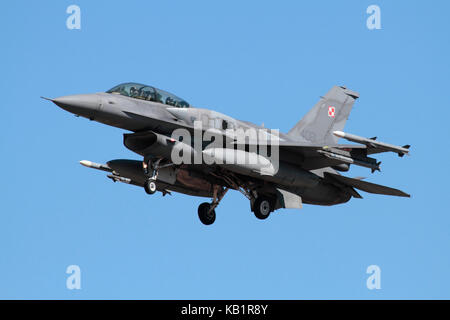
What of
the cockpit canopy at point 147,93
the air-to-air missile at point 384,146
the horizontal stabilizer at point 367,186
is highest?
the cockpit canopy at point 147,93

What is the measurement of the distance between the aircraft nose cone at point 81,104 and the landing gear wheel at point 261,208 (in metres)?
5.48

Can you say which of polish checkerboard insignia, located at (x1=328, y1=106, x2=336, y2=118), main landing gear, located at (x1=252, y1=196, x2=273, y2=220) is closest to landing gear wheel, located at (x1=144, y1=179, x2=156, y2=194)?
main landing gear, located at (x1=252, y1=196, x2=273, y2=220)

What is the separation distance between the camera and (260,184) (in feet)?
82.9

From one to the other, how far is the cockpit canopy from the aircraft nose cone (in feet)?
3.49

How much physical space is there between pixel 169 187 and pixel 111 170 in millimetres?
1730

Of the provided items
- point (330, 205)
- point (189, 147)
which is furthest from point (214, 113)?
point (330, 205)

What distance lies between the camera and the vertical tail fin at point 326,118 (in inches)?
1078

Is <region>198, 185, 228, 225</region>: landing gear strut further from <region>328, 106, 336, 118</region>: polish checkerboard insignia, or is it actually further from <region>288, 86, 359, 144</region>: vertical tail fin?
<region>328, 106, 336, 118</region>: polish checkerboard insignia

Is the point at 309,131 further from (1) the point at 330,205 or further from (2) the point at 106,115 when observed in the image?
(2) the point at 106,115

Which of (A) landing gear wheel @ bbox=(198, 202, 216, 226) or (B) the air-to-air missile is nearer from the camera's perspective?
(B) the air-to-air missile

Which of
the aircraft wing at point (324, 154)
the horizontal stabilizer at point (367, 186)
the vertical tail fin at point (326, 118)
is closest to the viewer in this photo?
the aircraft wing at point (324, 154)

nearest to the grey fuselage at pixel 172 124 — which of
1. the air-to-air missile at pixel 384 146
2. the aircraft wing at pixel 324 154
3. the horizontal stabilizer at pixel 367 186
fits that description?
the aircraft wing at pixel 324 154

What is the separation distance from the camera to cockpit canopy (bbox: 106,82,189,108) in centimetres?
2325

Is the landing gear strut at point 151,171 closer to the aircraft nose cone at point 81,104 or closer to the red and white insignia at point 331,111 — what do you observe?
the aircraft nose cone at point 81,104
